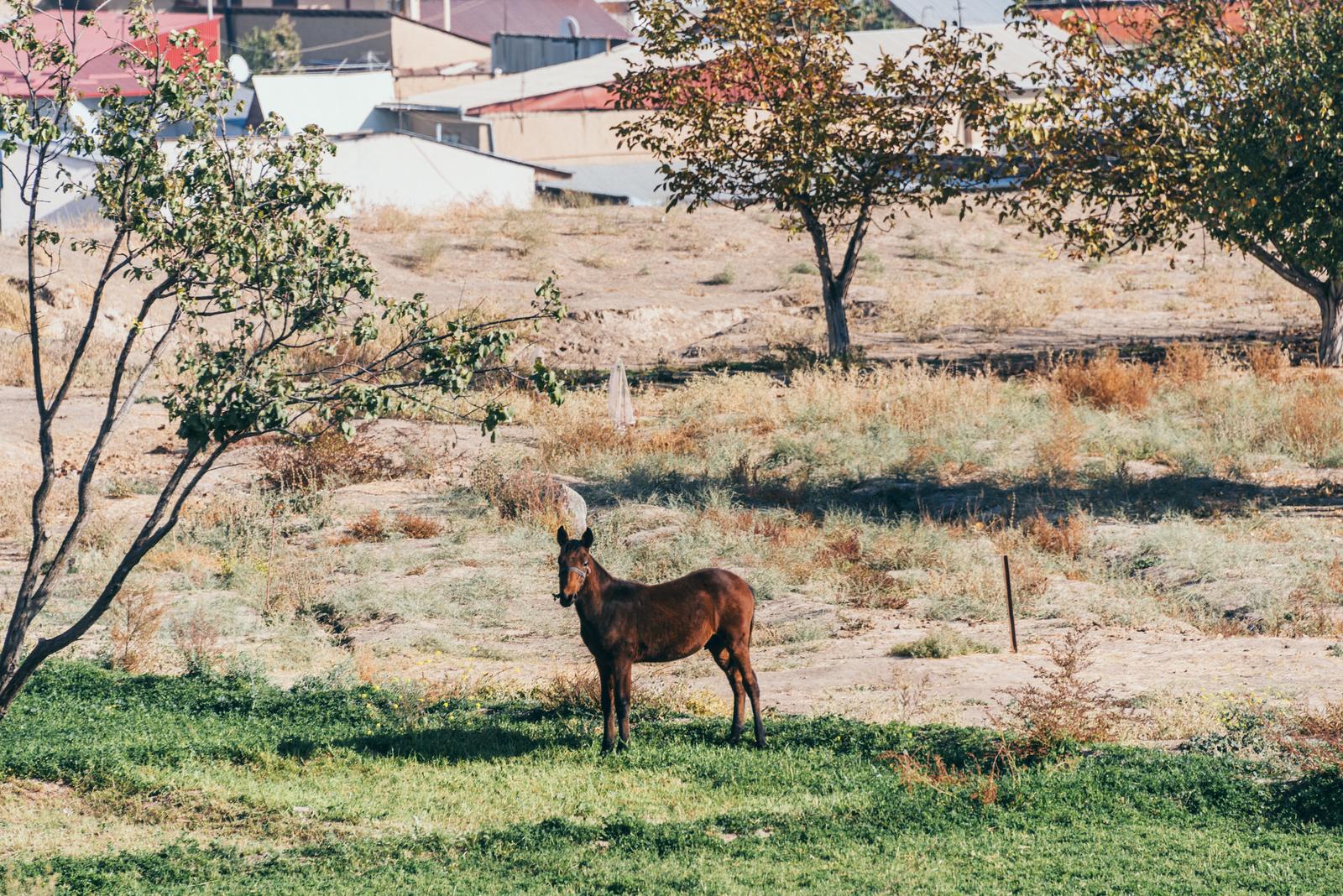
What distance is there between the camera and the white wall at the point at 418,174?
49.3 m

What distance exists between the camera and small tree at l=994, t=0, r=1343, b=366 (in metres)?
19.6

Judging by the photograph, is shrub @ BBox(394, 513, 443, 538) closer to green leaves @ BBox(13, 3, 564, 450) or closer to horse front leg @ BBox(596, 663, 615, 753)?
horse front leg @ BBox(596, 663, 615, 753)

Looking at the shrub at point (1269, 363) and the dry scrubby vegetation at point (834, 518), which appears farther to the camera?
the shrub at point (1269, 363)

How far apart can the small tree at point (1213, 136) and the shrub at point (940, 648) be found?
9.12 metres

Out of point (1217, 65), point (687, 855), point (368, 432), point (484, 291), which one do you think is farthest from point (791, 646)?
point (484, 291)

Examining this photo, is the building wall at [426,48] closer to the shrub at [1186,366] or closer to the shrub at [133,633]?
the shrub at [1186,366]

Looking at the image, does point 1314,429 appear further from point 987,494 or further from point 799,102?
point 799,102

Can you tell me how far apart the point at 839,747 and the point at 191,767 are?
14.9ft

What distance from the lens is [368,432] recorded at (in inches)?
931

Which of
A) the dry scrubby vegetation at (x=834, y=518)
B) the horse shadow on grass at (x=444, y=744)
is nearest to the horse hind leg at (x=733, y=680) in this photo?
the horse shadow on grass at (x=444, y=744)

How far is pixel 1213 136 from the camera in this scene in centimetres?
2347

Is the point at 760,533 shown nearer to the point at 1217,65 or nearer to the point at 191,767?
the point at 191,767

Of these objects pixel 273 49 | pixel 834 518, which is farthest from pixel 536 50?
pixel 834 518

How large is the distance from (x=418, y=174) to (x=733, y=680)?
138 ft
